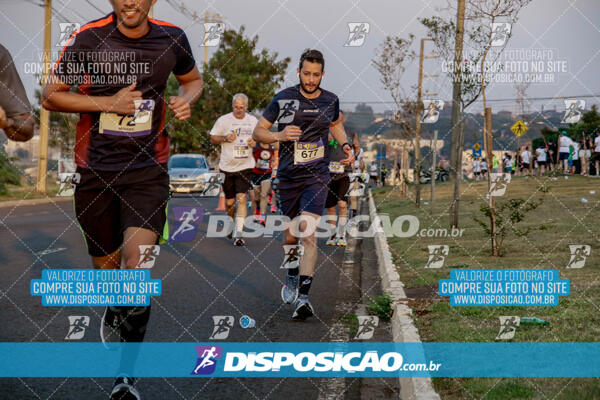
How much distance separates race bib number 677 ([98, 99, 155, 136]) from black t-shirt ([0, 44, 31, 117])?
1.64ft

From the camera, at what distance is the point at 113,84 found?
426cm

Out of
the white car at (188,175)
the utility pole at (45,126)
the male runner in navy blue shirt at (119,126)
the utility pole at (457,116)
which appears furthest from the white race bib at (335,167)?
the utility pole at (45,126)

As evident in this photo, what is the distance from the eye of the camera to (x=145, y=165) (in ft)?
13.9

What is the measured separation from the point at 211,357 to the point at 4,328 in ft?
5.85

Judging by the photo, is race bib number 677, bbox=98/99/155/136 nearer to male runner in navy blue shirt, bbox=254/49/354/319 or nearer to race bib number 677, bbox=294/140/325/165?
male runner in navy blue shirt, bbox=254/49/354/319

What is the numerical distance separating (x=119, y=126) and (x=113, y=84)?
0.26 meters

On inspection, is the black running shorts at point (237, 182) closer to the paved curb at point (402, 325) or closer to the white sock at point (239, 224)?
the white sock at point (239, 224)

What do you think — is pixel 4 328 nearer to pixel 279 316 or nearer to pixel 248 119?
pixel 279 316

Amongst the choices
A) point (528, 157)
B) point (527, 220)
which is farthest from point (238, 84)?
point (527, 220)

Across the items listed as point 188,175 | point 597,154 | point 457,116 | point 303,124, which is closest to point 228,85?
point 188,175

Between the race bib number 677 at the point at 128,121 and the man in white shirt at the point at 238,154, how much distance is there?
7.20 m

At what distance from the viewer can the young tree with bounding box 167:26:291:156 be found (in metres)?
45.0

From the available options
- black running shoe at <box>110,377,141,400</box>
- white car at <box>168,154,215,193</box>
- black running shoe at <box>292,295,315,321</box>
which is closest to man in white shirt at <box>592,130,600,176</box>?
white car at <box>168,154,215,193</box>

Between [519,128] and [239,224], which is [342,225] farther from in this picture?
[519,128]
